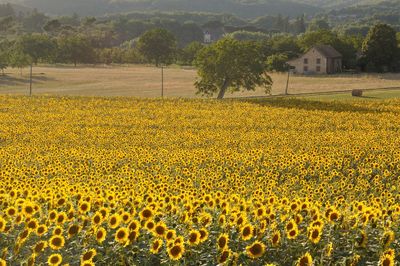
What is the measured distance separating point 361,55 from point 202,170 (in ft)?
355

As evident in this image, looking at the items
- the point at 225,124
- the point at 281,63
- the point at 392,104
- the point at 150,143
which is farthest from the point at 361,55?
the point at 150,143

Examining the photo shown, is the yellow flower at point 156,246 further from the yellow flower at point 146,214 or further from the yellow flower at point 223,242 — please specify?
the yellow flower at point 146,214

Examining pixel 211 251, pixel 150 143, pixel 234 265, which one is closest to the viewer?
pixel 234 265

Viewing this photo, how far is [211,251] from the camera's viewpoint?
8336 mm

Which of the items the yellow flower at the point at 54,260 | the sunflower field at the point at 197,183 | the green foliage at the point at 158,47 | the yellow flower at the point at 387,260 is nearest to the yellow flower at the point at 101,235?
the sunflower field at the point at 197,183

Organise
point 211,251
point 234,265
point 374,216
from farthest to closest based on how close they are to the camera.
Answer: point 374,216 < point 211,251 < point 234,265

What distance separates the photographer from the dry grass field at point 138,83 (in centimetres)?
8556

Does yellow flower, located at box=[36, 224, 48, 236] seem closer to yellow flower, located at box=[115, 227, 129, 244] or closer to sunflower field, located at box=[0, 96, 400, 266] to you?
sunflower field, located at box=[0, 96, 400, 266]

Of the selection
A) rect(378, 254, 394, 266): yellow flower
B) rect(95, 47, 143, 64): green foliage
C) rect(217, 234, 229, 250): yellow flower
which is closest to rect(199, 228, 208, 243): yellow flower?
rect(217, 234, 229, 250): yellow flower

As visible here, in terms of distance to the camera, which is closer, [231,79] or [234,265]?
[234,265]

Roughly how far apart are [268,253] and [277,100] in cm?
4335

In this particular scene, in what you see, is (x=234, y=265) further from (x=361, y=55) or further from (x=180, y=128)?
(x=361, y=55)

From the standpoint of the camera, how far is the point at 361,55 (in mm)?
119688

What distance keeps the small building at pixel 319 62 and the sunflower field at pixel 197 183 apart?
2876 inches
